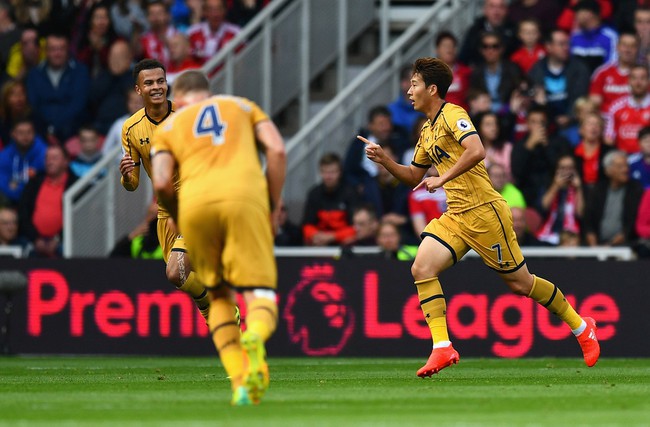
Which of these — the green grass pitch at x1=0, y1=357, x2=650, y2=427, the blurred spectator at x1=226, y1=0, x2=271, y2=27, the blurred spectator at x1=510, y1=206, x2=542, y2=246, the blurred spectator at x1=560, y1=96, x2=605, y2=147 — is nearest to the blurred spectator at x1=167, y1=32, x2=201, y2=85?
the blurred spectator at x1=226, y1=0, x2=271, y2=27

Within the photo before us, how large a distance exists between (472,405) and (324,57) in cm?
A: 1182

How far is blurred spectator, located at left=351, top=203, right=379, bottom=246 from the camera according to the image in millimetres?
17297

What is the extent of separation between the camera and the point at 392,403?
9.16 metres

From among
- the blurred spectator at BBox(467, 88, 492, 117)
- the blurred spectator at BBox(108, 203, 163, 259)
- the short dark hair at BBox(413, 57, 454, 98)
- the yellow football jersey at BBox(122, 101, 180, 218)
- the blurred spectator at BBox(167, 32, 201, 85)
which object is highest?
the blurred spectator at BBox(167, 32, 201, 85)

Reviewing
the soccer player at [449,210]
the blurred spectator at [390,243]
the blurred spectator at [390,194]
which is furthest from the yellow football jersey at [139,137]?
the blurred spectator at [390,194]

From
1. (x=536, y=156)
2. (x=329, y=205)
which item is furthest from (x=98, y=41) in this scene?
(x=536, y=156)

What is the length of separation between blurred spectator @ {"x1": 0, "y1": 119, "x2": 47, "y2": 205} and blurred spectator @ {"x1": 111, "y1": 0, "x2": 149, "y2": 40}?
86.8 inches

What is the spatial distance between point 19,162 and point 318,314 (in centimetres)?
537

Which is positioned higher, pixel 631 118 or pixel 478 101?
pixel 478 101

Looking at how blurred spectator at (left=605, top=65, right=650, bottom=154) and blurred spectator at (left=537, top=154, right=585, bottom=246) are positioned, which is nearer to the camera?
blurred spectator at (left=537, top=154, right=585, bottom=246)

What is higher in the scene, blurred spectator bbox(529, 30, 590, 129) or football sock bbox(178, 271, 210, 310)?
blurred spectator bbox(529, 30, 590, 129)

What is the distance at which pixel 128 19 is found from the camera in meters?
21.0

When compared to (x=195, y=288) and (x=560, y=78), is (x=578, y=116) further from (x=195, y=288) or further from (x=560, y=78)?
(x=195, y=288)

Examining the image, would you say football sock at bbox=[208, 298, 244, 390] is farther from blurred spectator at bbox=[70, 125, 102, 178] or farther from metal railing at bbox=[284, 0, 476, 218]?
blurred spectator at bbox=[70, 125, 102, 178]
